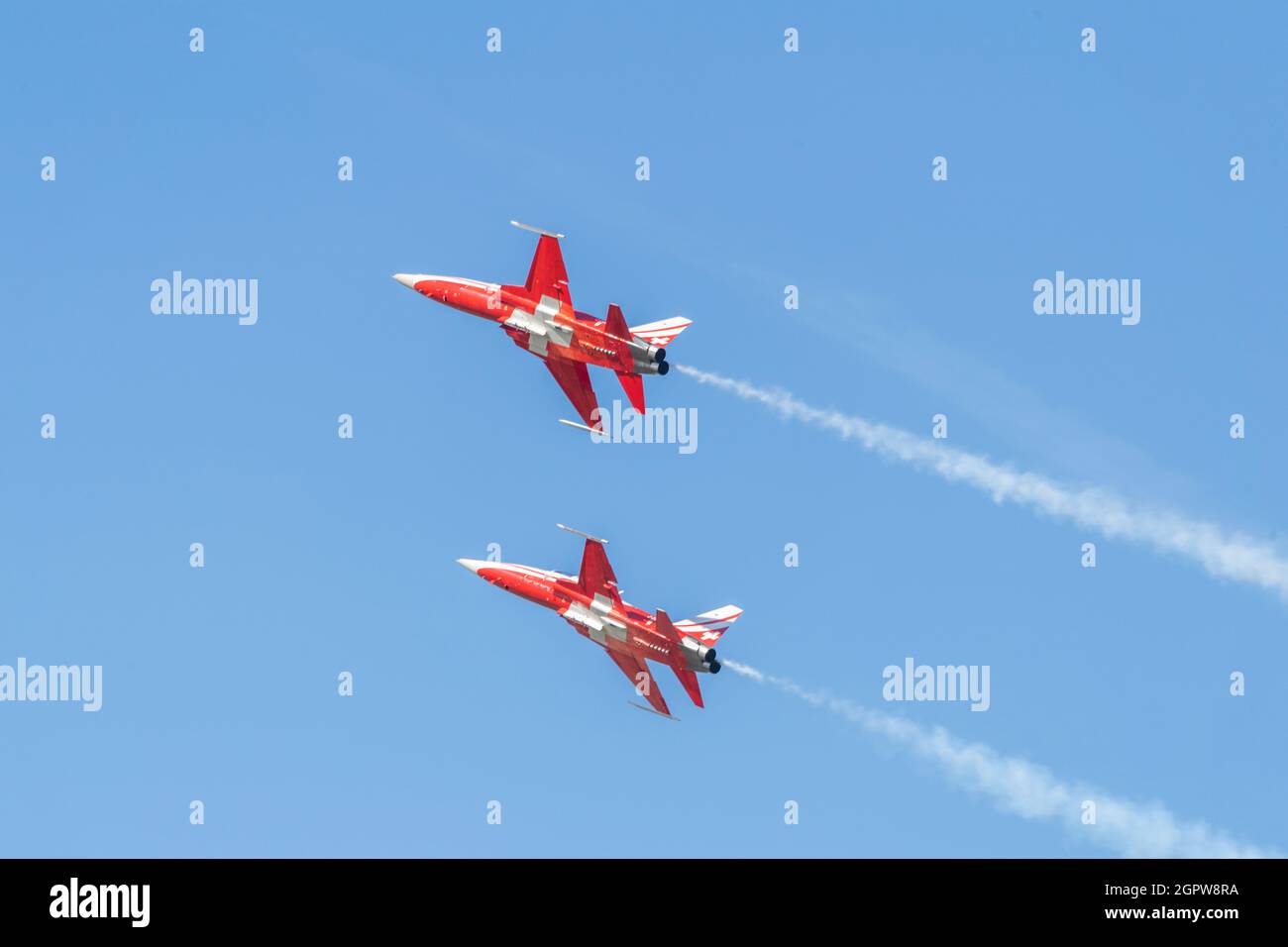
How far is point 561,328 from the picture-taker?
110 meters

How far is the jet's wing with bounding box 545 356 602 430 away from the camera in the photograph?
113m

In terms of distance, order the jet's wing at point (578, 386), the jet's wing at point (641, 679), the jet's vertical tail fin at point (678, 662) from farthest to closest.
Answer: the jet's wing at point (578, 386) → the jet's wing at point (641, 679) → the jet's vertical tail fin at point (678, 662)

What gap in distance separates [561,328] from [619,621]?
45.3 ft

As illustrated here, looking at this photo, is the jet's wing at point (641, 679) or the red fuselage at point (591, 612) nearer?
the red fuselage at point (591, 612)

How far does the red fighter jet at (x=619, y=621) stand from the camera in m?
106

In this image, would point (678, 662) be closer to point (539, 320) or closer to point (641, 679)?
point (641, 679)

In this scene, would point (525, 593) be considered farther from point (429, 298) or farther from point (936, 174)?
point (936, 174)

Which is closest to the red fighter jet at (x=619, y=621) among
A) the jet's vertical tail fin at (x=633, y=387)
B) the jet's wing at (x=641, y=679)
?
the jet's wing at (x=641, y=679)

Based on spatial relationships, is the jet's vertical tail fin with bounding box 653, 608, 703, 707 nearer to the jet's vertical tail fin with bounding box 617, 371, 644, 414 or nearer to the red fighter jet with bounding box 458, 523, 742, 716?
the red fighter jet with bounding box 458, 523, 742, 716

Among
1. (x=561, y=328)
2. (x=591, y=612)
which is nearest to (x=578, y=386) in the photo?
(x=561, y=328)

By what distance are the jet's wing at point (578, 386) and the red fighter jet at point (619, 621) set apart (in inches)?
317

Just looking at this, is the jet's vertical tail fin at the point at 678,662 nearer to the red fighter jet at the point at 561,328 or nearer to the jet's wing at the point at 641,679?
the jet's wing at the point at 641,679

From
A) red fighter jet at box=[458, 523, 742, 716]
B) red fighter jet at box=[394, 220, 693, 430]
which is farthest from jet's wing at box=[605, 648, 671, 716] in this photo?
red fighter jet at box=[394, 220, 693, 430]

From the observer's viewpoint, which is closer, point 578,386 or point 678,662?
point 678,662
